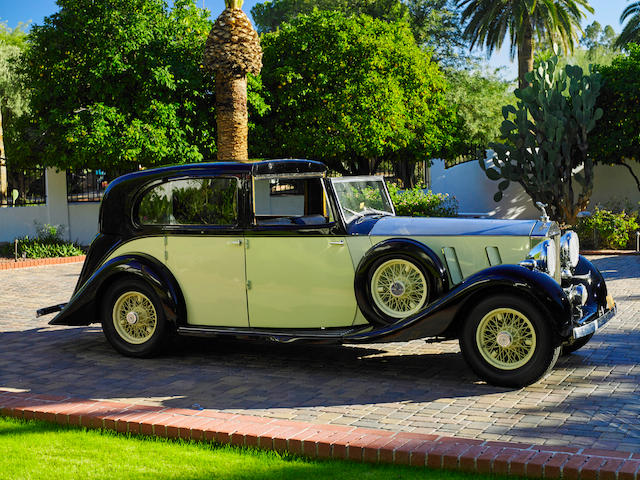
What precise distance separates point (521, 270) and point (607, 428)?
1.43 metres

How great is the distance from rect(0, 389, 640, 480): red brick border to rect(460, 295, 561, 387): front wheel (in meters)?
1.48

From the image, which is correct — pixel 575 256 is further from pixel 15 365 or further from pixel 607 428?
pixel 15 365

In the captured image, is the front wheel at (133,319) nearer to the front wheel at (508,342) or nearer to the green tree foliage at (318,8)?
the front wheel at (508,342)

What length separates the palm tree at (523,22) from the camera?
28.4m

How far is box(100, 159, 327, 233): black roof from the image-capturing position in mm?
7113

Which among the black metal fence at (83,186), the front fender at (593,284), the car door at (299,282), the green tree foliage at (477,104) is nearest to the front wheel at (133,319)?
the car door at (299,282)

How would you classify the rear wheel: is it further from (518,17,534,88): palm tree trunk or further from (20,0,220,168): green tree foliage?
(518,17,534,88): palm tree trunk

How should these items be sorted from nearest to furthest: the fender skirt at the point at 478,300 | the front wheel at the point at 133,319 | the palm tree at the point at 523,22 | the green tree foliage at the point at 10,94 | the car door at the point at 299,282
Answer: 1. the fender skirt at the point at 478,300
2. the car door at the point at 299,282
3. the front wheel at the point at 133,319
4. the palm tree at the point at 523,22
5. the green tree foliage at the point at 10,94

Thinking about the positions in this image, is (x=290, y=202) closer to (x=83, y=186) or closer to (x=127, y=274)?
(x=127, y=274)

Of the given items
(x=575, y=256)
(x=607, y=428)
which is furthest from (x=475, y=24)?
(x=607, y=428)

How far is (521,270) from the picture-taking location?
601 cm

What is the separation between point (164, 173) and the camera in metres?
7.52

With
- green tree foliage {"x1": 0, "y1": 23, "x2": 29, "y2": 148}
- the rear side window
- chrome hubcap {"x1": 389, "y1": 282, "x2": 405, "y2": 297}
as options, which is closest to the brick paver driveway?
chrome hubcap {"x1": 389, "y1": 282, "x2": 405, "y2": 297}

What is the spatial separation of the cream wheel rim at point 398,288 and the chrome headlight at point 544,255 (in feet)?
3.11
